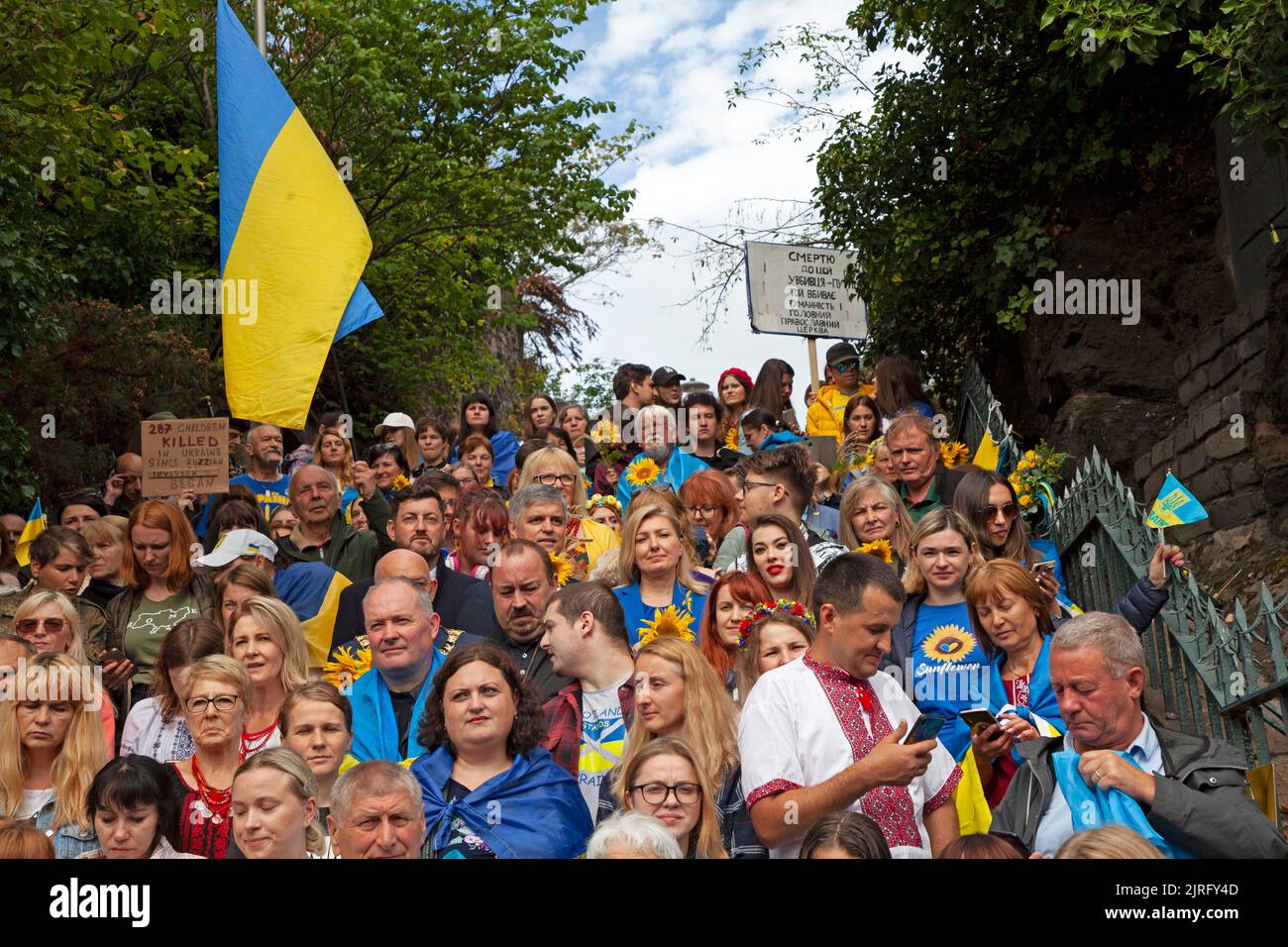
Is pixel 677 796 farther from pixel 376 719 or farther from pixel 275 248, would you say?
pixel 275 248

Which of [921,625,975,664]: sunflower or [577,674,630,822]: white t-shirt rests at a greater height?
[921,625,975,664]: sunflower

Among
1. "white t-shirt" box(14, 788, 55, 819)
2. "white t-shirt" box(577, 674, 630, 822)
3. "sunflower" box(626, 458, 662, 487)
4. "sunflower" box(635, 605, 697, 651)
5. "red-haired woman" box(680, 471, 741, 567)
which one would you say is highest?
"sunflower" box(626, 458, 662, 487)

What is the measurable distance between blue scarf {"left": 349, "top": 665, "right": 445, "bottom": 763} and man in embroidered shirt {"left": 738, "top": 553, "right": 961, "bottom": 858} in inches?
63.8

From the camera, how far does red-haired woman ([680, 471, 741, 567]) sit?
8555 mm

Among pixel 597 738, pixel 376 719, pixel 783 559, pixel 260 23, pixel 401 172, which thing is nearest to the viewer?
pixel 597 738

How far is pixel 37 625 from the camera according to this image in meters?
6.73

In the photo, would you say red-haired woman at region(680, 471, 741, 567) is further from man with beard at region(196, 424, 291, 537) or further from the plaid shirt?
man with beard at region(196, 424, 291, 537)

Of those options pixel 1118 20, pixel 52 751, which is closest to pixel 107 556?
pixel 52 751

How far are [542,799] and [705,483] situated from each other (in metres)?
3.72

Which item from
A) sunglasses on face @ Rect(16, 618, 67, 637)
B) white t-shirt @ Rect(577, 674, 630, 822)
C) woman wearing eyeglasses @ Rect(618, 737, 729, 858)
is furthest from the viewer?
sunglasses on face @ Rect(16, 618, 67, 637)

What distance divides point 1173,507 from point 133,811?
4162mm

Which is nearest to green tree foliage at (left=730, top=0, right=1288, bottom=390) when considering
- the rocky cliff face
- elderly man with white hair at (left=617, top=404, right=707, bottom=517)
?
the rocky cliff face

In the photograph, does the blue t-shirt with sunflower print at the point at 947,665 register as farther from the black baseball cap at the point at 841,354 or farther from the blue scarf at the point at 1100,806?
the black baseball cap at the point at 841,354

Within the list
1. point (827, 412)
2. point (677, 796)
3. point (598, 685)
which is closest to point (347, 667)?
point (598, 685)
